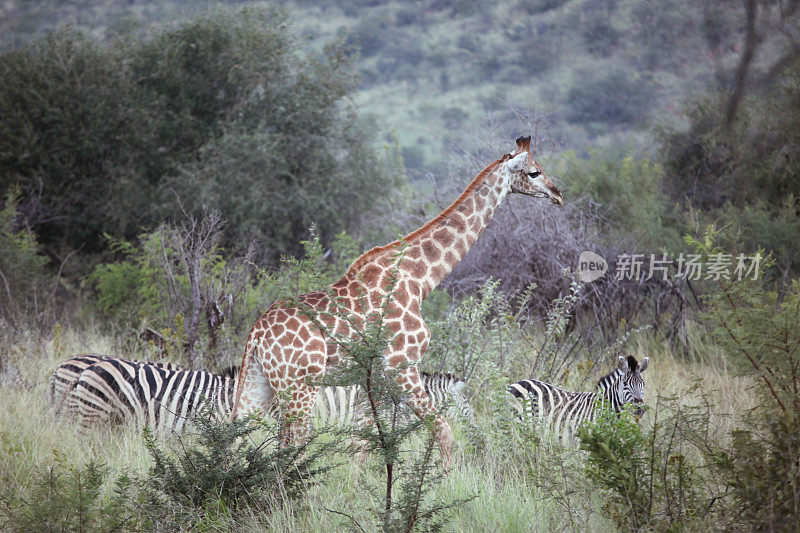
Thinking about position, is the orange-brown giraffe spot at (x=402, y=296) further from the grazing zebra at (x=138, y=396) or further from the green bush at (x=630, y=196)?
the green bush at (x=630, y=196)

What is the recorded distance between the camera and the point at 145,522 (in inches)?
144

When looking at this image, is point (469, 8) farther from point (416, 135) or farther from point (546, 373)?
point (546, 373)

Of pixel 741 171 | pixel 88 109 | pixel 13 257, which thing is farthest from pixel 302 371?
pixel 88 109

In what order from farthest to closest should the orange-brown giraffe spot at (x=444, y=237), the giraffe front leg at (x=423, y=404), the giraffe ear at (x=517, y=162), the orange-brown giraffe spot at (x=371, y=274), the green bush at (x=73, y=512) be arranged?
the giraffe ear at (x=517, y=162)
the orange-brown giraffe spot at (x=444, y=237)
the orange-brown giraffe spot at (x=371, y=274)
the giraffe front leg at (x=423, y=404)
the green bush at (x=73, y=512)

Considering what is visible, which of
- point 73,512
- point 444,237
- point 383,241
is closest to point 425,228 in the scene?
point 444,237

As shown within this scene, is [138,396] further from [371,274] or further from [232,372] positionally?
[371,274]

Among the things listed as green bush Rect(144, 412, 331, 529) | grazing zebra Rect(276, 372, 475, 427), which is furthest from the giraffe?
grazing zebra Rect(276, 372, 475, 427)

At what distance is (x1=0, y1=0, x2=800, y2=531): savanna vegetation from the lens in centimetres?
367

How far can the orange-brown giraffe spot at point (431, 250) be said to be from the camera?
5117 mm

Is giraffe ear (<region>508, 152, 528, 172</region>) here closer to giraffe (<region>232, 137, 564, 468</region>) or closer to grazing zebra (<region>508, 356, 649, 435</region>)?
giraffe (<region>232, 137, 564, 468</region>)

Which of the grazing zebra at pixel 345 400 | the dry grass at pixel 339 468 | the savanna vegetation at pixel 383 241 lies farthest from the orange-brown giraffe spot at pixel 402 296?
the dry grass at pixel 339 468

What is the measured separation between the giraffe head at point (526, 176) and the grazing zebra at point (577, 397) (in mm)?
1348

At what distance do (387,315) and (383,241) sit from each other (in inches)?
309

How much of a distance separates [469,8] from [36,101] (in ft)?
63.9
